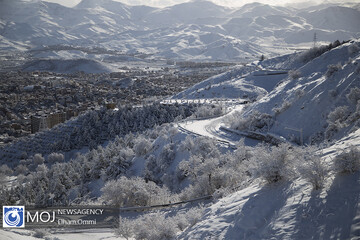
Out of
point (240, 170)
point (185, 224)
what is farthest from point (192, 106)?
point (185, 224)

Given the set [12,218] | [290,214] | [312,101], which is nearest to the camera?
[290,214]

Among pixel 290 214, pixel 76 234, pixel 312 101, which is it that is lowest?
pixel 76 234

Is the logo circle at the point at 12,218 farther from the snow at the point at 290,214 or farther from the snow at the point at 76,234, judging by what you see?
the snow at the point at 290,214

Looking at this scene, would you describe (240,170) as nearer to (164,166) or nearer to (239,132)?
(164,166)

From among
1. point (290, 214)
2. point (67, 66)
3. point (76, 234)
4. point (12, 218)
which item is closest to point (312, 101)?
point (290, 214)

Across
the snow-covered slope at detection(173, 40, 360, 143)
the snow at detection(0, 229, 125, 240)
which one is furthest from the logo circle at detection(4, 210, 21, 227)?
the snow-covered slope at detection(173, 40, 360, 143)

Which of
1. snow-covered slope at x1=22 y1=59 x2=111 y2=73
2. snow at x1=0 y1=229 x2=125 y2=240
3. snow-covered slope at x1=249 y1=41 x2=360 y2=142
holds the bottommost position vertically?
snow-covered slope at x1=22 y1=59 x2=111 y2=73

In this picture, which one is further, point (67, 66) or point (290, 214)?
point (67, 66)

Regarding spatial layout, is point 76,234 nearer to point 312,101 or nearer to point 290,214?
point 290,214

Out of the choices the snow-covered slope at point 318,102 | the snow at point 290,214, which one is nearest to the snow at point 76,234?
the snow at point 290,214

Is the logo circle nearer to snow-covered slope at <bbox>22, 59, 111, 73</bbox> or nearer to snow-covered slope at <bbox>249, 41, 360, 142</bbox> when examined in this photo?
snow-covered slope at <bbox>249, 41, 360, 142</bbox>

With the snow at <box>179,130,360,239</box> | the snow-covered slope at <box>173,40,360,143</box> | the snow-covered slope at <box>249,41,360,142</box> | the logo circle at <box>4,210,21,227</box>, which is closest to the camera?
the snow at <box>179,130,360,239</box>
